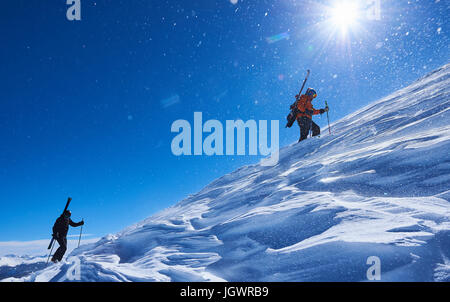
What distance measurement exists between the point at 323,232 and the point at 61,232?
7.64 meters

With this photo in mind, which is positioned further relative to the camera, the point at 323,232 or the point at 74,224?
the point at 74,224

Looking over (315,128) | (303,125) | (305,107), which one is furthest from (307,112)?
(315,128)

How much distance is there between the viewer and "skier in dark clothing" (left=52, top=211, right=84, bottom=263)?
23.4 feet

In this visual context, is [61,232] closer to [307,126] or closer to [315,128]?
[307,126]

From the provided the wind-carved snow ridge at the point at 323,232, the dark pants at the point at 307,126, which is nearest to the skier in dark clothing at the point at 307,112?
the dark pants at the point at 307,126

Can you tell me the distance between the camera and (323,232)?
9.79ft

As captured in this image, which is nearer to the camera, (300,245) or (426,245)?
(426,245)

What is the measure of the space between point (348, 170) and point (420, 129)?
2459mm

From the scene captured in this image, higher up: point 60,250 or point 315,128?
point 315,128

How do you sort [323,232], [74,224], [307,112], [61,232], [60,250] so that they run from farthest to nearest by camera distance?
[307,112] → [74,224] → [61,232] → [60,250] → [323,232]

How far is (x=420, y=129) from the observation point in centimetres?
585
